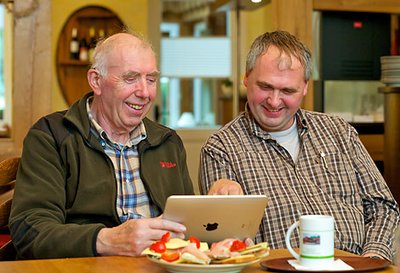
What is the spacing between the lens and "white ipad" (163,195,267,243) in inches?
77.4

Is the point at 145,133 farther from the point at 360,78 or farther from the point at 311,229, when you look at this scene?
the point at 360,78

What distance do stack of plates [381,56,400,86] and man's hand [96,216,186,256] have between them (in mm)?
2714

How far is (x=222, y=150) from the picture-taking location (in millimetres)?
2799

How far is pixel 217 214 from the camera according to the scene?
80.7 inches

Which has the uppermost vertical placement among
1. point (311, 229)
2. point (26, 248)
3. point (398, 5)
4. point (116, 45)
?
point (398, 5)

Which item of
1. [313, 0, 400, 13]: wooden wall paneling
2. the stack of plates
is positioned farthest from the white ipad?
[313, 0, 400, 13]: wooden wall paneling

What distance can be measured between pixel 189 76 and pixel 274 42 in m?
5.37

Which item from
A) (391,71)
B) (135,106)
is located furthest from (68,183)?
(391,71)

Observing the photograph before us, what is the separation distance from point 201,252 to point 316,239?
10.6 inches

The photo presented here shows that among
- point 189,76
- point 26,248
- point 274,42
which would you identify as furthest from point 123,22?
point 26,248

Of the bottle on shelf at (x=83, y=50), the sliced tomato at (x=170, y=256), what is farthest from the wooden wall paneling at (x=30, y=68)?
the bottle on shelf at (x=83, y=50)

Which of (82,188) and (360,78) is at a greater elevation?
(360,78)

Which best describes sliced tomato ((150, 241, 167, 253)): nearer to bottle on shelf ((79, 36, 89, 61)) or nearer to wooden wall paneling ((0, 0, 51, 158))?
wooden wall paneling ((0, 0, 51, 158))

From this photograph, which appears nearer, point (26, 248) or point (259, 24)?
point (26, 248)
